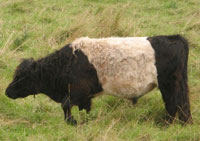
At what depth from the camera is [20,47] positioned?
8.03 m

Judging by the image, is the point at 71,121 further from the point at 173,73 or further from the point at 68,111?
the point at 173,73

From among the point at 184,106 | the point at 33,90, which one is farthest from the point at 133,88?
the point at 33,90

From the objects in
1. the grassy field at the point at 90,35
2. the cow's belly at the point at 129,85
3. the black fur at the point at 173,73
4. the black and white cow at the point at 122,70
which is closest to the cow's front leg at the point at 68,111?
the black and white cow at the point at 122,70

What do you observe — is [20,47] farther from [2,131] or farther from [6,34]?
[2,131]

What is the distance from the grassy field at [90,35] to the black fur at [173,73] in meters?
0.22

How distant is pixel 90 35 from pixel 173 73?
288 centimetres

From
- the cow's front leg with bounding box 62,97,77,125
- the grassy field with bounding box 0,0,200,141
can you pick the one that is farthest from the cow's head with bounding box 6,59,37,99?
the cow's front leg with bounding box 62,97,77,125

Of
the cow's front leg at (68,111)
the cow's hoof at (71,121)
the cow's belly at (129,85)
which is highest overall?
the cow's belly at (129,85)

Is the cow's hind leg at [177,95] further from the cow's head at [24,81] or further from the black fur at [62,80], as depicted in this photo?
the cow's head at [24,81]

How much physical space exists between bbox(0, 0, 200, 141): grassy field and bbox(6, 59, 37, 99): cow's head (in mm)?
216

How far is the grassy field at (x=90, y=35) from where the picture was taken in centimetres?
518

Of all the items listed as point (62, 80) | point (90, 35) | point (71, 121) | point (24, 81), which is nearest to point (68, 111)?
point (71, 121)

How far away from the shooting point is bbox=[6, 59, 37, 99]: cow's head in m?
5.81

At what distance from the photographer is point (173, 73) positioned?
555 centimetres
